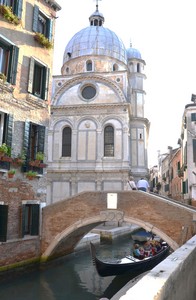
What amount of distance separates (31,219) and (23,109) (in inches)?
161

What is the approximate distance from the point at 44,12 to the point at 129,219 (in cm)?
880

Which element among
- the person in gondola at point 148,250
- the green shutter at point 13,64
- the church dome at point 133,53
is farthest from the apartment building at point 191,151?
the church dome at point 133,53

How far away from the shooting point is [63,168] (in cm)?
2264

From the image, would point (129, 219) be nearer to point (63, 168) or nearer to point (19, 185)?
point (19, 185)

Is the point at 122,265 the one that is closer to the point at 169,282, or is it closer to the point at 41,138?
the point at 41,138

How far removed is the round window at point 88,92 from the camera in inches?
938

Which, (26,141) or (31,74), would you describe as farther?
(31,74)

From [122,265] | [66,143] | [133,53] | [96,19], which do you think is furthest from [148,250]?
[96,19]

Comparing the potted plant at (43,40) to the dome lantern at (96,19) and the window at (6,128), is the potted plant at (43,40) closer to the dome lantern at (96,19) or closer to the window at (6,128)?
the window at (6,128)

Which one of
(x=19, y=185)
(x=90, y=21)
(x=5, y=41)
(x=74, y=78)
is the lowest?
(x=19, y=185)

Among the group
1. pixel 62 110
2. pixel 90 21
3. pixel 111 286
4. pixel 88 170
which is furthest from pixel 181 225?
pixel 90 21

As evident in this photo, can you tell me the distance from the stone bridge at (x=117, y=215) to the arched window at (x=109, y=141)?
1061 centimetres

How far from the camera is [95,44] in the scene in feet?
94.3

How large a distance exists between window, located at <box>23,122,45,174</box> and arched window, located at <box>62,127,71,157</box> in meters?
11.4
